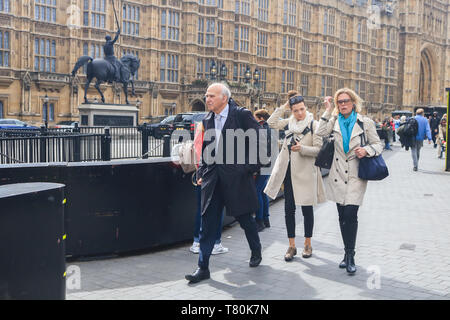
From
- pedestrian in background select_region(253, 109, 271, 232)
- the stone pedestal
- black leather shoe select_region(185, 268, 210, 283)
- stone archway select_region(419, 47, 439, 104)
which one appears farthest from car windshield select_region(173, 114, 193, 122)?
stone archway select_region(419, 47, 439, 104)

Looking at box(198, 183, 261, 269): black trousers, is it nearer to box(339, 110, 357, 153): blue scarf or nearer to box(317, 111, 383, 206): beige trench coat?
box(317, 111, 383, 206): beige trench coat

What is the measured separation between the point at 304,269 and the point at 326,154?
4.19ft

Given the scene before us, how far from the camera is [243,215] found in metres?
5.72

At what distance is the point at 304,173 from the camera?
6.41 m

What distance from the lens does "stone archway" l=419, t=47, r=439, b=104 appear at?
240 feet

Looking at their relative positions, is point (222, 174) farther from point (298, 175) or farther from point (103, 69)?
point (103, 69)

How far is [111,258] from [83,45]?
103 feet

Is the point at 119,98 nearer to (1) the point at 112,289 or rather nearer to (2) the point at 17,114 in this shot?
(2) the point at 17,114

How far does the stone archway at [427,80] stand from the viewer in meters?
73.0

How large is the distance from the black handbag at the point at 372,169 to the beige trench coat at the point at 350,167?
7cm

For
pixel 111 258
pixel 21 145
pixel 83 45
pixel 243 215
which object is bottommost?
pixel 111 258

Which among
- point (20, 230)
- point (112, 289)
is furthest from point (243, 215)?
point (20, 230)

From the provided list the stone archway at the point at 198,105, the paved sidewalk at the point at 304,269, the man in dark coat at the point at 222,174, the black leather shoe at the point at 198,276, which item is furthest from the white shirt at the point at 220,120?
the stone archway at the point at 198,105

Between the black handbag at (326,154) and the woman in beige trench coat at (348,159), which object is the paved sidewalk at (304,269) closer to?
the woman in beige trench coat at (348,159)
